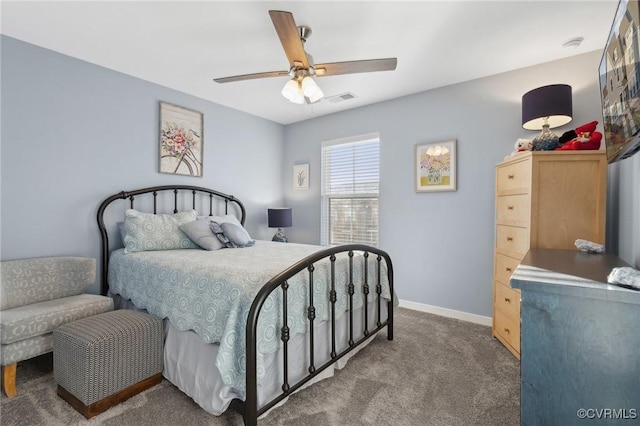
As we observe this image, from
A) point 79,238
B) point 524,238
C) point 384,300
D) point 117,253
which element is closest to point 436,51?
point 524,238

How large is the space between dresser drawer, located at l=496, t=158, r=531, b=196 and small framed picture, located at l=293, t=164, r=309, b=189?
8.44ft

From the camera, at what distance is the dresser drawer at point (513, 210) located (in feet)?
7.14

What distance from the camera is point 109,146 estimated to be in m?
2.90

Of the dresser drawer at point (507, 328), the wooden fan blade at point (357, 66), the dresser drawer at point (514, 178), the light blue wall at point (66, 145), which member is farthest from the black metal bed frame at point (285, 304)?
the wooden fan blade at point (357, 66)

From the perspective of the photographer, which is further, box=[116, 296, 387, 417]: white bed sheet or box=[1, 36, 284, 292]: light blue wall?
box=[1, 36, 284, 292]: light blue wall

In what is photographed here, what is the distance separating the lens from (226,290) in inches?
66.0

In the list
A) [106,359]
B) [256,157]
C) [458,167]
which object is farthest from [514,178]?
[256,157]

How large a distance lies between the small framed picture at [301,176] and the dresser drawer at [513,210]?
2602 mm

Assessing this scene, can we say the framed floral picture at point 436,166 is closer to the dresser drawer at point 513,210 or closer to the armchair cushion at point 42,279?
the dresser drawer at point 513,210

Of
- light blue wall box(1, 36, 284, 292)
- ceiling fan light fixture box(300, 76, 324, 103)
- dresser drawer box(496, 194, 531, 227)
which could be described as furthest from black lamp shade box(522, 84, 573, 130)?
light blue wall box(1, 36, 284, 292)

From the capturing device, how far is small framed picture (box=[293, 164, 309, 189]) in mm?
4496

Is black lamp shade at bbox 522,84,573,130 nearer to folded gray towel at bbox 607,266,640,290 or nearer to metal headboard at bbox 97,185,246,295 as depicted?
folded gray towel at bbox 607,266,640,290

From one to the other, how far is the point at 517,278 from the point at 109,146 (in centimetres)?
344

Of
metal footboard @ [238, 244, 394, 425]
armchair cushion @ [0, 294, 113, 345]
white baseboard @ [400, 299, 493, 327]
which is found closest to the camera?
metal footboard @ [238, 244, 394, 425]
